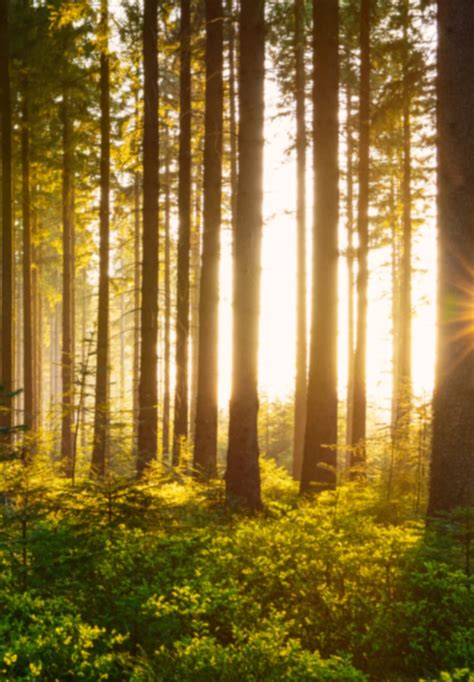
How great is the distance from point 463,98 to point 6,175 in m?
12.0

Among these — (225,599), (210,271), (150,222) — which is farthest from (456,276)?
(150,222)

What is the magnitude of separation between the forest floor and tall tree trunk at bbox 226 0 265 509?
2449 mm

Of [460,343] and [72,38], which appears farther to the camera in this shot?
[72,38]

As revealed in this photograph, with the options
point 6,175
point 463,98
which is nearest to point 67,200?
point 6,175

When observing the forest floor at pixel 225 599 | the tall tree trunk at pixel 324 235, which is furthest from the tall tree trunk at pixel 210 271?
the forest floor at pixel 225 599

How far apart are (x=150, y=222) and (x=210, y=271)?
5.53 feet

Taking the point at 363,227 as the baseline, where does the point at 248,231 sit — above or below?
below

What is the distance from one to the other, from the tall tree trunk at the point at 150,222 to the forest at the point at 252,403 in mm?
48

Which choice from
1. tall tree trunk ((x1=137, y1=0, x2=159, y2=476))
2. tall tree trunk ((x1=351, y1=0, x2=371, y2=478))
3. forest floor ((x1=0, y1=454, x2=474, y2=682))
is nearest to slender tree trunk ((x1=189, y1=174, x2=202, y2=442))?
tall tree trunk ((x1=137, y1=0, x2=159, y2=476))

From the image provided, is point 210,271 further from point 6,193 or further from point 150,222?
point 6,193

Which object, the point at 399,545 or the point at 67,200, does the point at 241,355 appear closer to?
the point at 399,545

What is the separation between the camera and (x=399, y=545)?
227 inches

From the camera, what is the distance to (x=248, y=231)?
9180 millimetres

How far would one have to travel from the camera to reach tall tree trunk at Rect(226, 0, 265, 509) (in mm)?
9047
